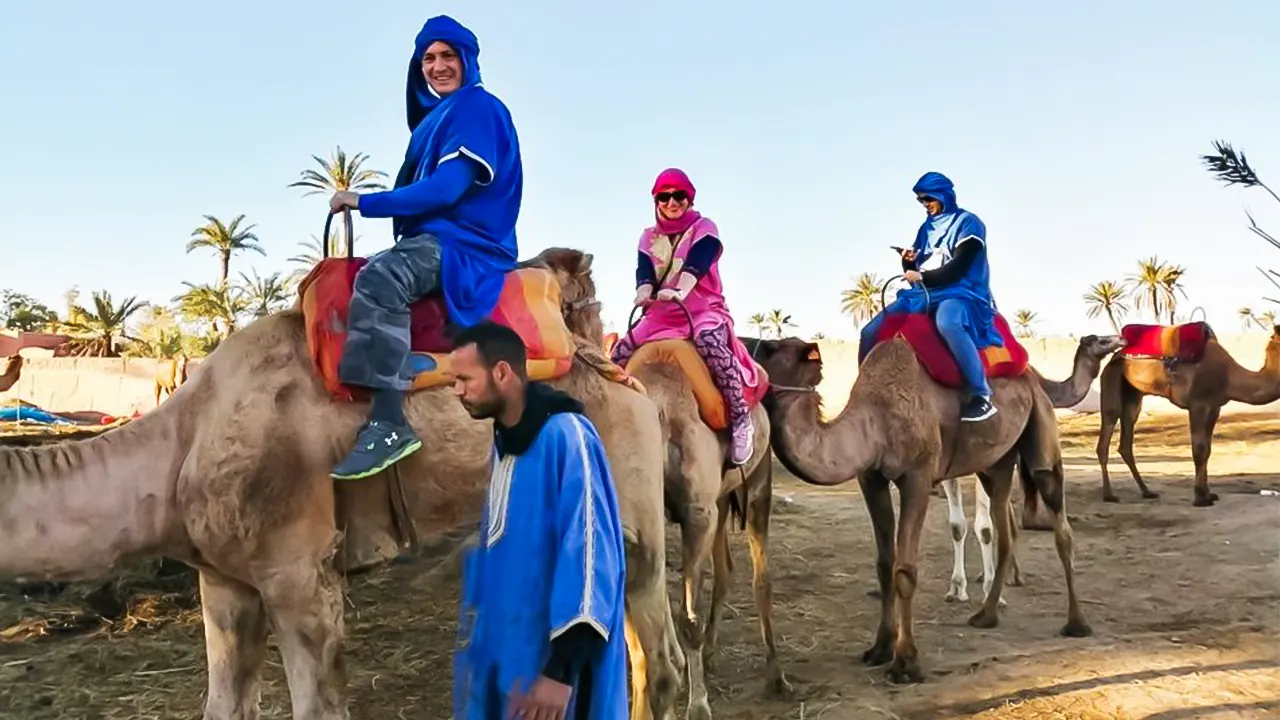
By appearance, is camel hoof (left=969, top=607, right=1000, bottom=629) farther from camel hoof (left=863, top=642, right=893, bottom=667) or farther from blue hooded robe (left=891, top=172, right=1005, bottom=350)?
blue hooded robe (left=891, top=172, right=1005, bottom=350)

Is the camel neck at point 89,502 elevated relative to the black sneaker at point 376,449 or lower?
lower

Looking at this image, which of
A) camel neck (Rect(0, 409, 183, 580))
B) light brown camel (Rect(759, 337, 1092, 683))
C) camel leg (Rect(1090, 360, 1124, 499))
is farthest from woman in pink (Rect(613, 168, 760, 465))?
camel leg (Rect(1090, 360, 1124, 499))

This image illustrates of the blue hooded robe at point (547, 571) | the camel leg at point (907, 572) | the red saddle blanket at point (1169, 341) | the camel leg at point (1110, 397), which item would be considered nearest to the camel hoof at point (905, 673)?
the camel leg at point (907, 572)

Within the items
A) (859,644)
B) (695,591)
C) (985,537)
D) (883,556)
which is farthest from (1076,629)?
(695,591)

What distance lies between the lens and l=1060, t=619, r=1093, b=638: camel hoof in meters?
7.45

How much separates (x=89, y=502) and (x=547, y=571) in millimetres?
2091

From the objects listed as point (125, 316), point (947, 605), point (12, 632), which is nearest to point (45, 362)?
point (125, 316)

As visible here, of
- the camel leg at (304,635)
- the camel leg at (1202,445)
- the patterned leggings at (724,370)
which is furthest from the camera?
the camel leg at (1202,445)

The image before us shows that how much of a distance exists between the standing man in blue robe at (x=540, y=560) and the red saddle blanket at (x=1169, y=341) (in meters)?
14.1

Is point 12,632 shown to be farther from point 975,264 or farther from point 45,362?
point 45,362

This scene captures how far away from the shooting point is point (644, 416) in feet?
14.7

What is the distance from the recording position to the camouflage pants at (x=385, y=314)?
3748mm

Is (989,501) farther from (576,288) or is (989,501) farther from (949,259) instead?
(576,288)

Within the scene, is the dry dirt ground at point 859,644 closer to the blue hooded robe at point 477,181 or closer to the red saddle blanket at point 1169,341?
the blue hooded robe at point 477,181
